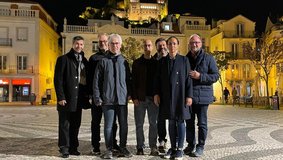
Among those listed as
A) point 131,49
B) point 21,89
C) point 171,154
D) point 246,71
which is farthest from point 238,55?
point 171,154

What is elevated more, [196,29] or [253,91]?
[196,29]

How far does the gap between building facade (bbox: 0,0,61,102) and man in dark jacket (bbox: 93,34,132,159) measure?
36377 millimetres

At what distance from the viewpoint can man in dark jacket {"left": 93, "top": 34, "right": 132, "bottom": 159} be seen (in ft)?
21.6

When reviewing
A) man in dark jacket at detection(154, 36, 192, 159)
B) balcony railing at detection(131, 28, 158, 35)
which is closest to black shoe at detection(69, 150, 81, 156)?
man in dark jacket at detection(154, 36, 192, 159)

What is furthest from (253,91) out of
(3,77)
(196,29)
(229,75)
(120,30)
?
(3,77)

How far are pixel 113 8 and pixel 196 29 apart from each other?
34.4 metres

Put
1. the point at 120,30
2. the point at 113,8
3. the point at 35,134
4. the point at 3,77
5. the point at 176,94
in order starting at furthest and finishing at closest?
Result: the point at 113,8
the point at 120,30
the point at 3,77
the point at 35,134
the point at 176,94

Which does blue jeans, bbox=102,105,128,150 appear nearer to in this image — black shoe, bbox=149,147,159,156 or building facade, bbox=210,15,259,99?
black shoe, bbox=149,147,159,156

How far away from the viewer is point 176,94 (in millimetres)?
6379

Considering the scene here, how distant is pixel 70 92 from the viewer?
22.3 ft

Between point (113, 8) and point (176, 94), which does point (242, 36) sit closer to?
point (113, 8)

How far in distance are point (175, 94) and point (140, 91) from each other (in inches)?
29.4

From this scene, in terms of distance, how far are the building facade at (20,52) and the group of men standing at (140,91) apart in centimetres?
3599

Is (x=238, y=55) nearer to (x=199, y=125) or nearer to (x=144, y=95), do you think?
(x=199, y=125)
